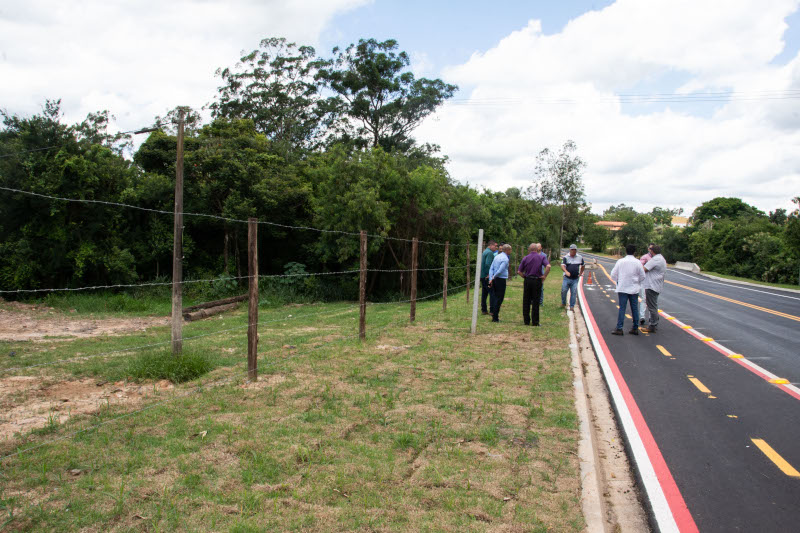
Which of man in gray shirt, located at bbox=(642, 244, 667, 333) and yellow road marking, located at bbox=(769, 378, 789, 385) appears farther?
man in gray shirt, located at bbox=(642, 244, 667, 333)

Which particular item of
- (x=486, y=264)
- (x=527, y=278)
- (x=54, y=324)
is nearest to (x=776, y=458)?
(x=527, y=278)

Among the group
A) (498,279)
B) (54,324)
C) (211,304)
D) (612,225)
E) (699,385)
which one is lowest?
(54,324)

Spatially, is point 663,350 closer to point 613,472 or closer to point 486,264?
point 486,264

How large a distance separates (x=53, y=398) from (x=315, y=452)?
4.09 metres

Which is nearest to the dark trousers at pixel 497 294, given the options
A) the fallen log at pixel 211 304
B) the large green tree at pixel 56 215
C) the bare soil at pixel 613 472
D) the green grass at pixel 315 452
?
the green grass at pixel 315 452

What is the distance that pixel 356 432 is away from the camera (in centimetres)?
477

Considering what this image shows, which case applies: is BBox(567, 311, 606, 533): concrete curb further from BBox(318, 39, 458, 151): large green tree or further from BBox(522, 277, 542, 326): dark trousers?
BBox(318, 39, 458, 151): large green tree

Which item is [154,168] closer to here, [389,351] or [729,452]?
[389,351]

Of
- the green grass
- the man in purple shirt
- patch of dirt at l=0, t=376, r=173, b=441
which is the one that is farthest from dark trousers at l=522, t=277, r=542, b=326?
patch of dirt at l=0, t=376, r=173, b=441

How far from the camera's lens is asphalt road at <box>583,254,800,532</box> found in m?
3.74

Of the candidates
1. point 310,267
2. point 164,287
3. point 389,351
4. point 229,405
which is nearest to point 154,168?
point 164,287

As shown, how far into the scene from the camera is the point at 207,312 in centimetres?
1812

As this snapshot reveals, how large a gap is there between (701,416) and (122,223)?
25073 millimetres

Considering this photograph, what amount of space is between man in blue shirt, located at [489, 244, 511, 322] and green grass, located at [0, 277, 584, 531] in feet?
13.4
